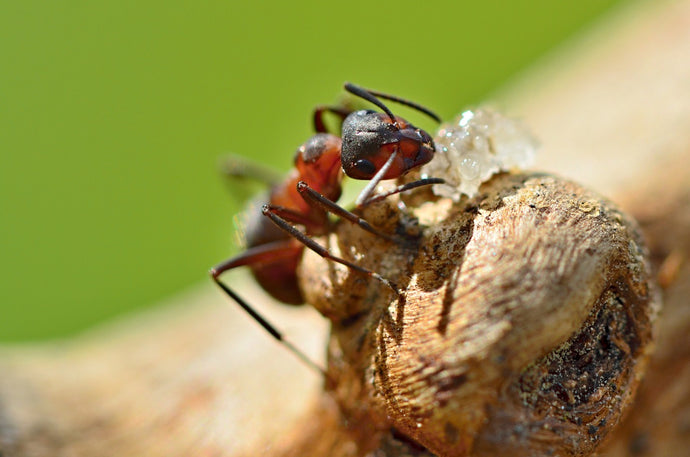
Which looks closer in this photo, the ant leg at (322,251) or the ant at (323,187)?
the ant leg at (322,251)

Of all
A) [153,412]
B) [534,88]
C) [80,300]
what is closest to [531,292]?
[153,412]

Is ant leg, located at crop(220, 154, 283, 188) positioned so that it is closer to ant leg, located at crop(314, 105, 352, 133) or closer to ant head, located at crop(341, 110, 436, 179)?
ant leg, located at crop(314, 105, 352, 133)

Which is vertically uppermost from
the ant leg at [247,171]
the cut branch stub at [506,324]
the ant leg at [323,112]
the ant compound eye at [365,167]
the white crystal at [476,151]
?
the ant leg at [247,171]

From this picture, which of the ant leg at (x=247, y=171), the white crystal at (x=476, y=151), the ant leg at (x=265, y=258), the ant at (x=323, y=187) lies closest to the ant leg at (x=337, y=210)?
the ant at (x=323, y=187)

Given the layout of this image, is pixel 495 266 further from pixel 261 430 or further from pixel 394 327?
pixel 261 430

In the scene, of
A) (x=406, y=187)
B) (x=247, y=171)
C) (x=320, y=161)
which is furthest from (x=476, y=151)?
(x=247, y=171)

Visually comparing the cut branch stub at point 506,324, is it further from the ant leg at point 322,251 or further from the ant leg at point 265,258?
the ant leg at point 265,258

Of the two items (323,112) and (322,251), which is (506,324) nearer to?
(322,251)
